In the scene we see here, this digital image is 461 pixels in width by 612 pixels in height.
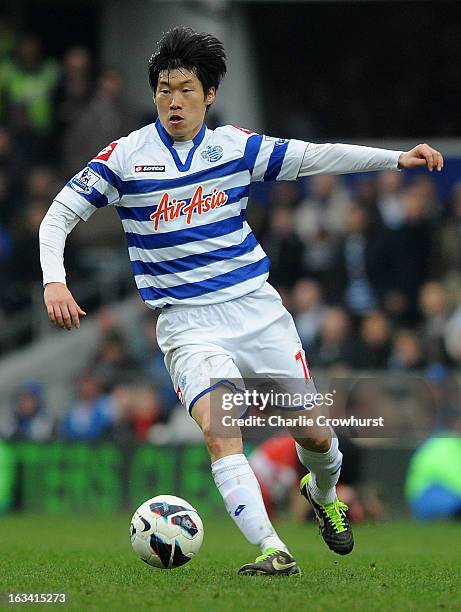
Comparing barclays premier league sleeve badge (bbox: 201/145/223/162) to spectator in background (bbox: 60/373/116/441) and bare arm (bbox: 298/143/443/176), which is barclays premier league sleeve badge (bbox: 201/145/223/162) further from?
spectator in background (bbox: 60/373/116/441)

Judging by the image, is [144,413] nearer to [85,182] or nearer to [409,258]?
[409,258]

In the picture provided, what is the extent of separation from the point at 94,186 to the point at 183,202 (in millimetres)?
465


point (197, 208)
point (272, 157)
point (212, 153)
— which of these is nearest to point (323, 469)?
point (197, 208)

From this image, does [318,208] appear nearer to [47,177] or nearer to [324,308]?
[324,308]

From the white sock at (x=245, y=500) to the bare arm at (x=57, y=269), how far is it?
39.9 inches

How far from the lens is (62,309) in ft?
21.3

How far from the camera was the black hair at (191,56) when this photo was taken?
696 cm

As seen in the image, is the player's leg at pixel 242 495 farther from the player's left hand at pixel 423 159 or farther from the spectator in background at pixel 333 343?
the spectator in background at pixel 333 343

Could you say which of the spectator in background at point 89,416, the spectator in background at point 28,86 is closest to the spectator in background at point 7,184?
the spectator in background at point 28,86

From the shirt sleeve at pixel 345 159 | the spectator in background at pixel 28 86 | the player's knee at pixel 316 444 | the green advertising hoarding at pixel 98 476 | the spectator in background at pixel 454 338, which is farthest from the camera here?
the spectator in background at pixel 28 86

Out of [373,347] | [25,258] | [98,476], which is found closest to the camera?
[373,347]

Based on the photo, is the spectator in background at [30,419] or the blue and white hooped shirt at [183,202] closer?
the blue and white hooped shirt at [183,202]

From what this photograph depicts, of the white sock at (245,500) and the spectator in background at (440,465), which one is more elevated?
the white sock at (245,500)

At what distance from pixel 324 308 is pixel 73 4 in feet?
25.1
